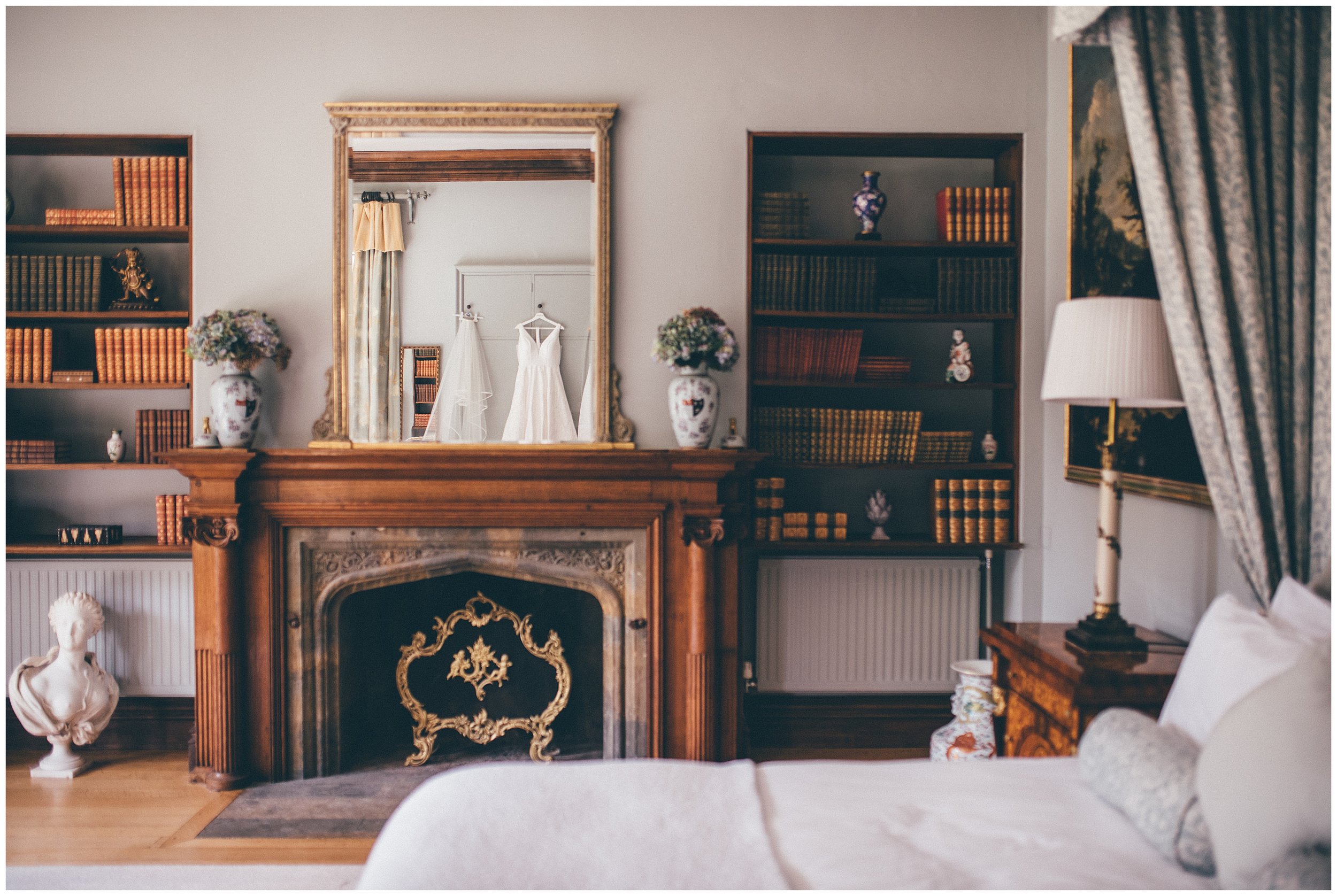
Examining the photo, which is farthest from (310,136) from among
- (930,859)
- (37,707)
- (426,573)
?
(930,859)

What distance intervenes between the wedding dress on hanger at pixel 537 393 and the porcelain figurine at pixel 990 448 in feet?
5.58

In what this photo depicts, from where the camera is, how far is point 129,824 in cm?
286

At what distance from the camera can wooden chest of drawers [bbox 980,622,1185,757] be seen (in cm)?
203

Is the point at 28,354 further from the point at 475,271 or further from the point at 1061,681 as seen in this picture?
the point at 1061,681

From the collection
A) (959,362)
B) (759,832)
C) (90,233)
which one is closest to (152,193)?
(90,233)

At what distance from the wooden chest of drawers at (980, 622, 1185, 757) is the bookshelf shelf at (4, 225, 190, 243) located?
3.41 m

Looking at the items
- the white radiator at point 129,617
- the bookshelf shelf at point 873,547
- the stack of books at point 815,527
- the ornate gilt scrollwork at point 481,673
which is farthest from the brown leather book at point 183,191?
the stack of books at point 815,527

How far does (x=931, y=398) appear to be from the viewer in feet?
12.1

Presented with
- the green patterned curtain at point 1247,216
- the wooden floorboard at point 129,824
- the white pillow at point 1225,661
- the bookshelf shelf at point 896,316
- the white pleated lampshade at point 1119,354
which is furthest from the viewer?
the bookshelf shelf at point 896,316

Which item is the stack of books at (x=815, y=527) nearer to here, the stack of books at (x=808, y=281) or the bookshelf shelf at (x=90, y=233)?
the stack of books at (x=808, y=281)

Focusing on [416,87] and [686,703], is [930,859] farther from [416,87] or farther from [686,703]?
[416,87]

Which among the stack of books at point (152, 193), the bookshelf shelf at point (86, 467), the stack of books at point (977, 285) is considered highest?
the stack of books at point (152, 193)

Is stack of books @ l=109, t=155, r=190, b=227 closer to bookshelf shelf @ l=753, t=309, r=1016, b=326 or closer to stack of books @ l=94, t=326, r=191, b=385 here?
stack of books @ l=94, t=326, r=191, b=385

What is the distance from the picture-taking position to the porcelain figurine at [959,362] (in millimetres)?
3504
